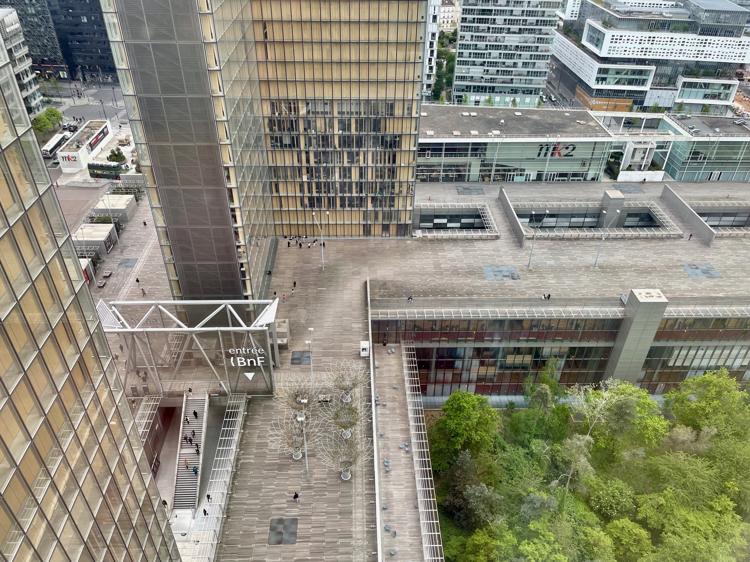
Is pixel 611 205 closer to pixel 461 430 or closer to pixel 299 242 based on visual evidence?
pixel 299 242

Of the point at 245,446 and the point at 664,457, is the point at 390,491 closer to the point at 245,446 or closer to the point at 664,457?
the point at 245,446

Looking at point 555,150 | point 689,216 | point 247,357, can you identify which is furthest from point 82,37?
point 689,216

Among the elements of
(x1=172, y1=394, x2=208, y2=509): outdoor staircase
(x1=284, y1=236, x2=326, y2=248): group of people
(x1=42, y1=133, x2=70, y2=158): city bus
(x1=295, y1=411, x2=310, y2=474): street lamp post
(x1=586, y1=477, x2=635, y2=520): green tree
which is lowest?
(x1=42, y1=133, x2=70, y2=158): city bus

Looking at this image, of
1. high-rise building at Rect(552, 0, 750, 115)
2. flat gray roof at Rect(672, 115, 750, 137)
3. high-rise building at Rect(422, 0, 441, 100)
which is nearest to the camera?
flat gray roof at Rect(672, 115, 750, 137)

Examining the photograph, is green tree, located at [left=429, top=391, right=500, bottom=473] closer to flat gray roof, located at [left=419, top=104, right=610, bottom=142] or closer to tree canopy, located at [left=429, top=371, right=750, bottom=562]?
tree canopy, located at [left=429, top=371, right=750, bottom=562]

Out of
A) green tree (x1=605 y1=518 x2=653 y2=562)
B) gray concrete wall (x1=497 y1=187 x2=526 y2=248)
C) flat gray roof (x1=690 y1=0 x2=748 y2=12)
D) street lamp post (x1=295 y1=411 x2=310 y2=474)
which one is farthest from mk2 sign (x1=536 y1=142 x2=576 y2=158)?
flat gray roof (x1=690 y1=0 x2=748 y2=12)

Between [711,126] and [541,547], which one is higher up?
[711,126]

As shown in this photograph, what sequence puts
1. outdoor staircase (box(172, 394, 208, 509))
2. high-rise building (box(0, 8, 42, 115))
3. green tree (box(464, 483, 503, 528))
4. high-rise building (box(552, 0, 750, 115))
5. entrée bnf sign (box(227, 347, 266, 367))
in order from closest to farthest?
outdoor staircase (box(172, 394, 208, 509)), green tree (box(464, 483, 503, 528)), entrée bnf sign (box(227, 347, 266, 367)), high-rise building (box(0, 8, 42, 115)), high-rise building (box(552, 0, 750, 115))
